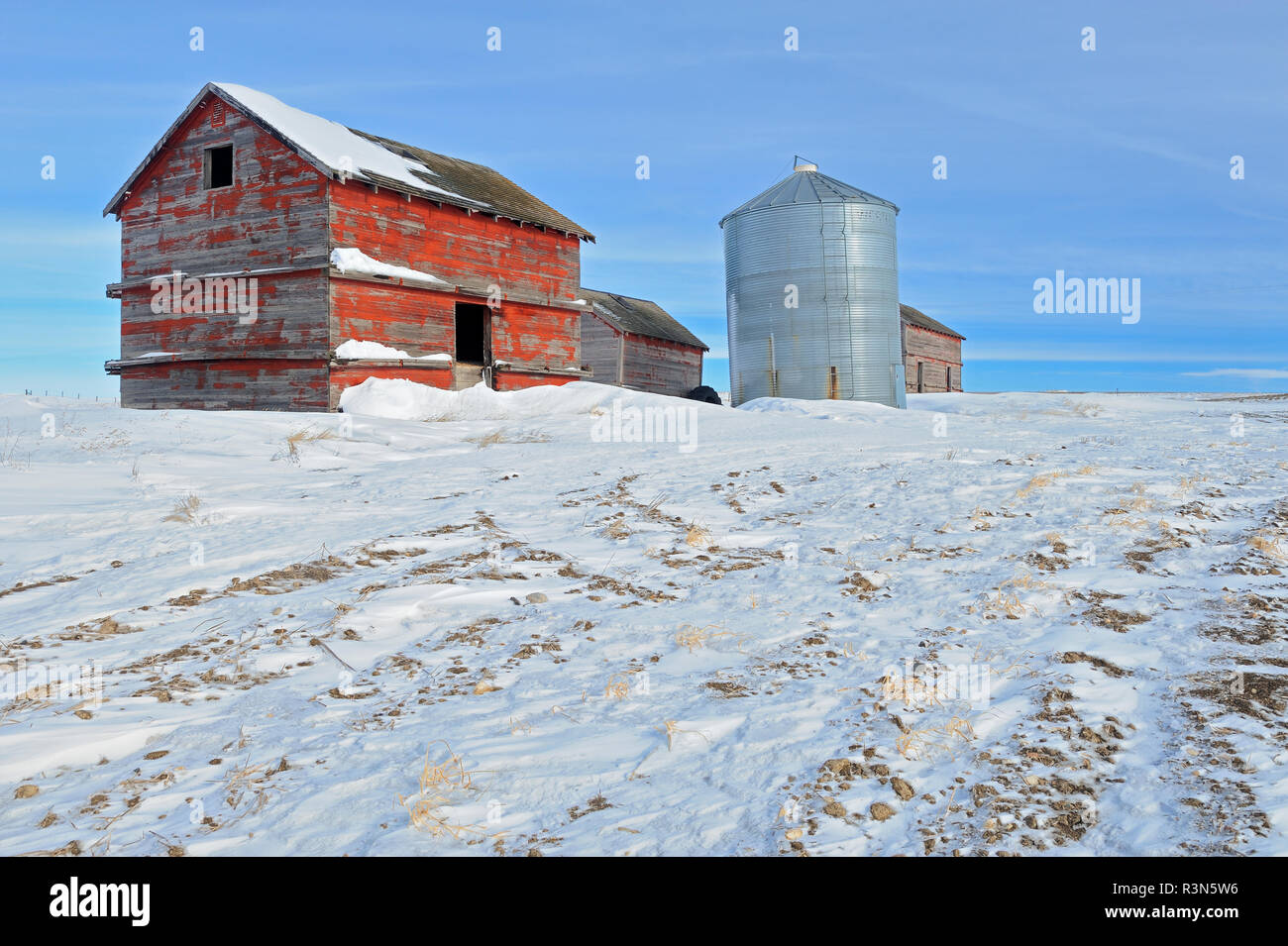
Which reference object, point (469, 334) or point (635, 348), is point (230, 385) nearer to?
point (469, 334)

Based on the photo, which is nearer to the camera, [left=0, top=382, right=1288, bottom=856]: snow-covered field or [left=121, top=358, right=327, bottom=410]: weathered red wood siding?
[left=0, top=382, right=1288, bottom=856]: snow-covered field

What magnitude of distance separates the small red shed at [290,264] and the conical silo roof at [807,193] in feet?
20.4

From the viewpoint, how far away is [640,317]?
3384cm

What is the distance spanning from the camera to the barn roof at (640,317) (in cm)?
3121

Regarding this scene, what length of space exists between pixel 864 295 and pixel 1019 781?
61.0ft

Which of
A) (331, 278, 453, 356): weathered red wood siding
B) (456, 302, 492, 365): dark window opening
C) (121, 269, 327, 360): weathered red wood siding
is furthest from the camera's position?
(456, 302, 492, 365): dark window opening

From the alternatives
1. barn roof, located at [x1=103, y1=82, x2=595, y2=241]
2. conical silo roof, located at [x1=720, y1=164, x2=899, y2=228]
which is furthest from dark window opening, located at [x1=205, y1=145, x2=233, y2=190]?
conical silo roof, located at [x1=720, y1=164, x2=899, y2=228]

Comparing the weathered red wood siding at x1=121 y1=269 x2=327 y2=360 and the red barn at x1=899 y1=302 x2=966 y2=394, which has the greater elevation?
the red barn at x1=899 y1=302 x2=966 y2=394

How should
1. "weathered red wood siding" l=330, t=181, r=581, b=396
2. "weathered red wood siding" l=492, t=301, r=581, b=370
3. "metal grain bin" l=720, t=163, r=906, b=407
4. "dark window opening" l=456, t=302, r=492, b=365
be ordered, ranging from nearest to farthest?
1. "weathered red wood siding" l=330, t=181, r=581, b=396
2. "weathered red wood siding" l=492, t=301, r=581, b=370
3. "metal grain bin" l=720, t=163, r=906, b=407
4. "dark window opening" l=456, t=302, r=492, b=365

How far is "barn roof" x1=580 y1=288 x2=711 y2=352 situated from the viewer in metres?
31.2

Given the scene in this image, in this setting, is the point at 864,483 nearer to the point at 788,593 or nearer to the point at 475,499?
the point at 788,593

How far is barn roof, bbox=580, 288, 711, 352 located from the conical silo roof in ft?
29.9

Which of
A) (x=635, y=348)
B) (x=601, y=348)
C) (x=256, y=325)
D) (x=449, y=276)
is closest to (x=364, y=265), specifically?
(x=449, y=276)

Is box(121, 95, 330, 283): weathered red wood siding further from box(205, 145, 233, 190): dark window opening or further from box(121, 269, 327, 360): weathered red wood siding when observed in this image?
box(121, 269, 327, 360): weathered red wood siding
